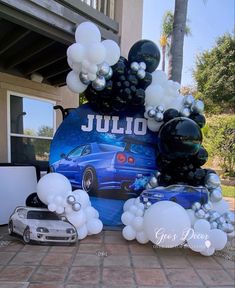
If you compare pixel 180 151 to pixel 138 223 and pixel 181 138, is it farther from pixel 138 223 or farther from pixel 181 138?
pixel 138 223

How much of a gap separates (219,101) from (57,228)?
48.7 ft

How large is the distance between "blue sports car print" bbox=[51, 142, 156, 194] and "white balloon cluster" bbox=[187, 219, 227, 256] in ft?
3.41

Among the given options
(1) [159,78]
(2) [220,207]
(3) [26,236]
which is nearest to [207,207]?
(2) [220,207]

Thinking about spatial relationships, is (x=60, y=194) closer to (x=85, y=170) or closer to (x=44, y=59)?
(x=85, y=170)

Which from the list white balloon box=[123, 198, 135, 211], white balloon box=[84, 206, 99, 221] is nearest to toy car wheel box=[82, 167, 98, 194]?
white balloon box=[84, 206, 99, 221]

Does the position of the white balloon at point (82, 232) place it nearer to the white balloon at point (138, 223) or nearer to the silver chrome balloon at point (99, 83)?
the white balloon at point (138, 223)

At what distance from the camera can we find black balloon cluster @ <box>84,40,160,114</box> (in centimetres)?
320

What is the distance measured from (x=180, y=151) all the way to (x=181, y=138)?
0.52 ft

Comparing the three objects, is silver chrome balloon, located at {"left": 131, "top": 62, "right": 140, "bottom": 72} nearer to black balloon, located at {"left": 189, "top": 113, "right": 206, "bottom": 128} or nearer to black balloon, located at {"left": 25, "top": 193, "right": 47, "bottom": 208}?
→ black balloon, located at {"left": 189, "top": 113, "right": 206, "bottom": 128}

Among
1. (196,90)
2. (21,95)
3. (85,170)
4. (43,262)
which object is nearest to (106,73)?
(85,170)

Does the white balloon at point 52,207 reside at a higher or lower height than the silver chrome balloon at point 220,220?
higher

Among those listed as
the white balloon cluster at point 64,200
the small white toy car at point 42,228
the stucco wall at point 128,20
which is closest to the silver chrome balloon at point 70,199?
the white balloon cluster at point 64,200

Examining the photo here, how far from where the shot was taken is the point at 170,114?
3.27 metres

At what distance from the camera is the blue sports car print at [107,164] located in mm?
3635
